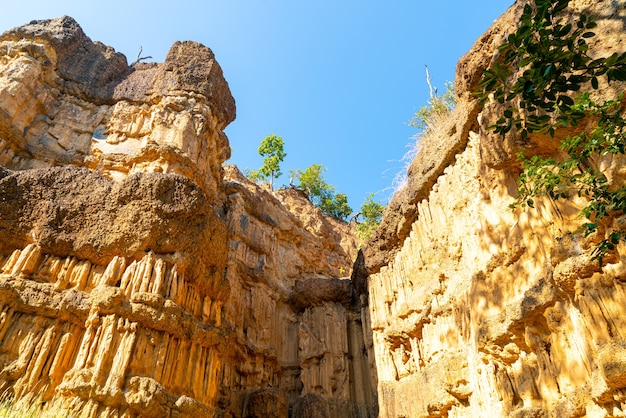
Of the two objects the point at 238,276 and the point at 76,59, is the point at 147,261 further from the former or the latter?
the point at 76,59

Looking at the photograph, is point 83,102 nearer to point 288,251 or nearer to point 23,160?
point 23,160

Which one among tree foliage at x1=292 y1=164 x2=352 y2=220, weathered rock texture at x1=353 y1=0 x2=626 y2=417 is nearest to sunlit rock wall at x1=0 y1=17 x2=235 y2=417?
weathered rock texture at x1=353 y1=0 x2=626 y2=417

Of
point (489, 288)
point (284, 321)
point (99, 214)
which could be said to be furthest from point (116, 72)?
point (489, 288)

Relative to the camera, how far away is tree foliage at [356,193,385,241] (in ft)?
89.3

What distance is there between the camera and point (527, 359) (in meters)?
8.77

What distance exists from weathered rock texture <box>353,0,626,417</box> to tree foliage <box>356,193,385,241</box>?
10.1 meters

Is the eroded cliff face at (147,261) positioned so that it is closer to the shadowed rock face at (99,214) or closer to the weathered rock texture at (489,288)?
the shadowed rock face at (99,214)

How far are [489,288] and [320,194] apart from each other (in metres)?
26.2

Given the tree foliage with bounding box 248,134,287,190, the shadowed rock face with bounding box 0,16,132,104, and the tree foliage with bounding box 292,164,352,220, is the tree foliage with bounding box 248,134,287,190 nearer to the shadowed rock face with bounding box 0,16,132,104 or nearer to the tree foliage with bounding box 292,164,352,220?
the tree foliage with bounding box 292,164,352,220

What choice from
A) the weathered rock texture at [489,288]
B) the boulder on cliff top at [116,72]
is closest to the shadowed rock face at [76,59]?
the boulder on cliff top at [116,72]

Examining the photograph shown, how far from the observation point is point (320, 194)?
3581cm

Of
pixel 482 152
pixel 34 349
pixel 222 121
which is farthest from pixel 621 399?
pixel 222 121

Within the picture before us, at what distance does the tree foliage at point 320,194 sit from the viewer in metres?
35.2

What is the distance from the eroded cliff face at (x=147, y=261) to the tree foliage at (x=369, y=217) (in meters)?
2.91
